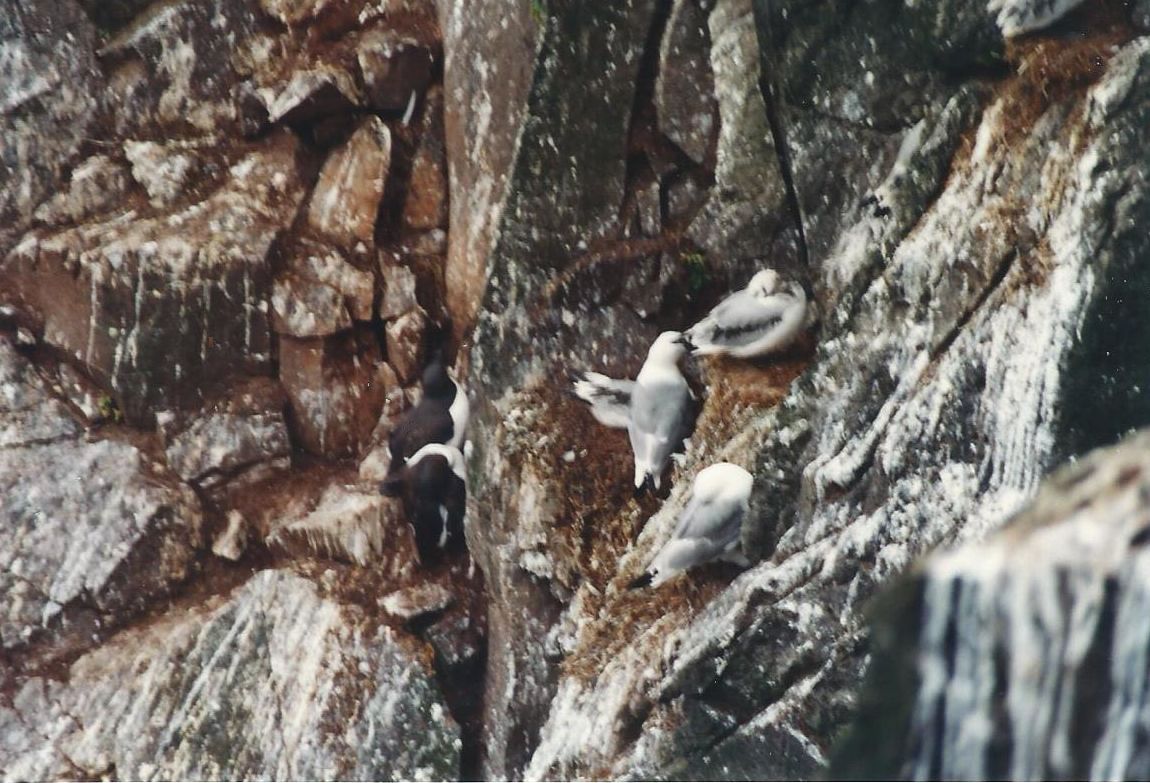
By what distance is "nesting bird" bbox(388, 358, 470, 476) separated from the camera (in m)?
8.48

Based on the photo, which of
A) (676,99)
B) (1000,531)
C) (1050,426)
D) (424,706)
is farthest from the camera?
(424,706)

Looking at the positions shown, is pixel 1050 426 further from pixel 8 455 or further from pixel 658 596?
pixel 8 455

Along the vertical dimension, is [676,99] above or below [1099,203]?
above

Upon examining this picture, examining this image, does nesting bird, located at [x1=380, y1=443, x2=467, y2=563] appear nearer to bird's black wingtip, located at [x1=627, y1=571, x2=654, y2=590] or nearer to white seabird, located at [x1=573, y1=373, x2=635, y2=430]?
white seabird, located at [x1=573, y1=373, x2=635, y2=430]

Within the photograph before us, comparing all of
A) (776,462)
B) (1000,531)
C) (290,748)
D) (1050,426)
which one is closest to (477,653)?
(290,748)

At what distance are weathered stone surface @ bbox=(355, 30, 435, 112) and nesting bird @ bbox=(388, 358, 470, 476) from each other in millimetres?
1899

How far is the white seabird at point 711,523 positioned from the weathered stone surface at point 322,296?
3957 mm

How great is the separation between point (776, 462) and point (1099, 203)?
5.91 ft

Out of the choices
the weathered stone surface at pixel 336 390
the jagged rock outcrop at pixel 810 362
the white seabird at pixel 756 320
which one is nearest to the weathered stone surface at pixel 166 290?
the weathered stone surface at pixel 336 390

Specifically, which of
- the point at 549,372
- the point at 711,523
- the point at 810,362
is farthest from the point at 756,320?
the point at 549,372

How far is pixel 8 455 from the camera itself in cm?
912

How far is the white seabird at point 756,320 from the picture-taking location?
20.6ft

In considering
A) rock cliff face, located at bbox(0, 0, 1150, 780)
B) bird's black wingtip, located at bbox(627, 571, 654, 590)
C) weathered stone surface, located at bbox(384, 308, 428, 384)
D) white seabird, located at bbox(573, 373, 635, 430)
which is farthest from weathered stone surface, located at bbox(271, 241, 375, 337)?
bird's black wingtip, located at bbox(627, 571, 654, 590)

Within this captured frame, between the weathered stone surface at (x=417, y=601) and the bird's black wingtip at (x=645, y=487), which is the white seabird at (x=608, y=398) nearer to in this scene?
the bird's black wingtip at (x=645, y=487)
